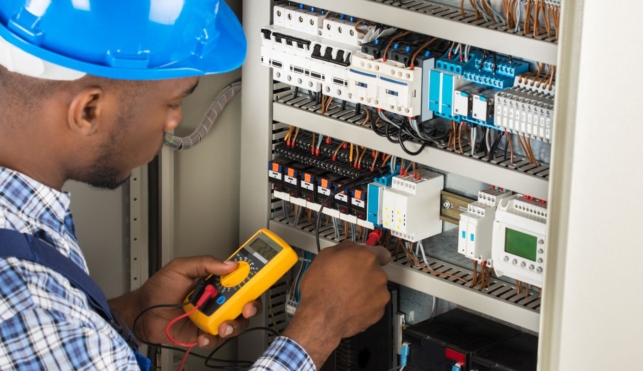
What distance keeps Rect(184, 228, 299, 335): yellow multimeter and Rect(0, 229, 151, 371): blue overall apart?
0.44m

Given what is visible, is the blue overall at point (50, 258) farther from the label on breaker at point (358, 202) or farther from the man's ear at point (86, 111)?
the label on breaker at point (358, 202)

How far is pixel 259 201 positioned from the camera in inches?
83.7

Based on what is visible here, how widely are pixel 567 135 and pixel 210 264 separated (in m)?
0.74

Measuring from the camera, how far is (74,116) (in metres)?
1.24

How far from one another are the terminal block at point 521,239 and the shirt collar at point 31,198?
0.78m

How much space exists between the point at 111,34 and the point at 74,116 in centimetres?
12

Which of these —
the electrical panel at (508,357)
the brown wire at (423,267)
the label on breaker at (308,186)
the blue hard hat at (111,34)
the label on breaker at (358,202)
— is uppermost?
the blue hard hat at (111,34)

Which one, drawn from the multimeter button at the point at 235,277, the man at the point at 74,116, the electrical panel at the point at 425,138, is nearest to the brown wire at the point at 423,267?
the electrical panel at the point at 425,138

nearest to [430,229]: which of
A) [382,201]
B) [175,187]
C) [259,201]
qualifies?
[382,201]

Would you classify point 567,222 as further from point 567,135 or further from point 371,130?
point 371,130

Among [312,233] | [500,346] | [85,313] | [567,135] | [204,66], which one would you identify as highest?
[204,66]

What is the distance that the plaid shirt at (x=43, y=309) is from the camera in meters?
1.16

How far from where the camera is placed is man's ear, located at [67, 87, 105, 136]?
4.04 feet

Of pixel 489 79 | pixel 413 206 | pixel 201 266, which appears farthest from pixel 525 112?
pixel 201 266
